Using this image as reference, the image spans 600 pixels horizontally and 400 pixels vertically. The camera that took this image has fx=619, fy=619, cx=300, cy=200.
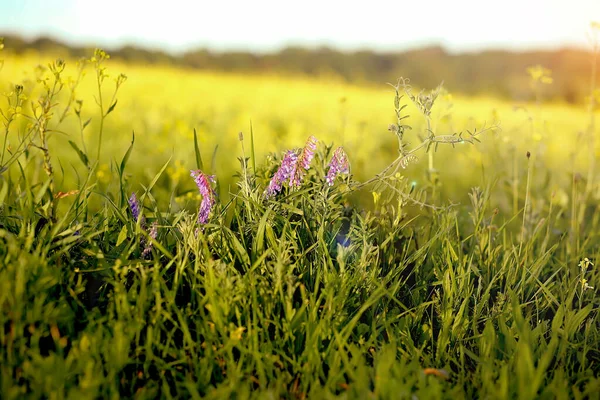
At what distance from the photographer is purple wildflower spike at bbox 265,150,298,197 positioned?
2.14m

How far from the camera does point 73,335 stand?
1782mm

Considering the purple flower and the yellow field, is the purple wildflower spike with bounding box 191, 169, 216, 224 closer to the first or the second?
the purple flower

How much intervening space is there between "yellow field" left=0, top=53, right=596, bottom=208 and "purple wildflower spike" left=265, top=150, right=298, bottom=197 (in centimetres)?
107

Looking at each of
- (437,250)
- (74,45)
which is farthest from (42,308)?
(74,45)

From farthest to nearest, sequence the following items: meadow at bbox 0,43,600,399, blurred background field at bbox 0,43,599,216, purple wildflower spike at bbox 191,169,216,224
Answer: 1. blurred background field at bbox 0,43,599,216
2. purple wildflower spike at bbox 191,169,216,224
3. meadow at bbox 0,43,600,399

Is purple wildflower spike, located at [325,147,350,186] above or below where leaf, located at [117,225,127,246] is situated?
above

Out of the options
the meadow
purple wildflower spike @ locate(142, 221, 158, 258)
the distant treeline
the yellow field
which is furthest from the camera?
the distant treeline

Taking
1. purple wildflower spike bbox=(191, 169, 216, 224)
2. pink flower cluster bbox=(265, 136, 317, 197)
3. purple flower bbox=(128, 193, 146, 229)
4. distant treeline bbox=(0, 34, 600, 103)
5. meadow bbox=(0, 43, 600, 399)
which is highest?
distant treeline bbox=(0, 34, 600, 103)

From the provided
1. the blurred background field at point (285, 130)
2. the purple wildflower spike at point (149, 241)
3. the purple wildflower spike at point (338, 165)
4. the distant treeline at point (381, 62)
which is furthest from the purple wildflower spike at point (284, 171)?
the distant treeline at point (381, 62)

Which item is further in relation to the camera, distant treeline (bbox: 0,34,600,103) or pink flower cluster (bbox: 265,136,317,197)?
distant treeline (bbox: 0,34,600,103)

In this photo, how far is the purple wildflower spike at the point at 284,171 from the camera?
7.02 ft

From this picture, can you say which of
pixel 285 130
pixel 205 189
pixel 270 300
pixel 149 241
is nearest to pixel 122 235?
pixel 149 241

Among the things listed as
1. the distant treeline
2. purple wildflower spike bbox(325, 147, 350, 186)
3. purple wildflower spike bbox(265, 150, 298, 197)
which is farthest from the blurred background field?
the distant treeline

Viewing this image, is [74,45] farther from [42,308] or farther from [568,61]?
[42,308]
